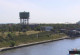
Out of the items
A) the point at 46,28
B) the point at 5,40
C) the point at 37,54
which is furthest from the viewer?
the point at 46,28

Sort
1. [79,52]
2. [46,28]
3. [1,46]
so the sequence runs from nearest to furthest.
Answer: [79,52]
[1,46]
[46,28]

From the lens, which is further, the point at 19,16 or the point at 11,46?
the point at 19,16

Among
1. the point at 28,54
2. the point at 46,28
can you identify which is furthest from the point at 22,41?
the point at 46,28

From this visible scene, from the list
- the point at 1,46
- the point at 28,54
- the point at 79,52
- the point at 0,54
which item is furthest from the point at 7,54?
the point at 79,52

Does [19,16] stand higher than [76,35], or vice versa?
[19,16]

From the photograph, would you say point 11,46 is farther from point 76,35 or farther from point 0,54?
point 76,35

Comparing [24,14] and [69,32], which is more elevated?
[24,14]

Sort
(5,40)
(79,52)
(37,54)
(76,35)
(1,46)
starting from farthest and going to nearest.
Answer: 1. (76,35)
2. (5,40)
3. (1,46)
4. (37,54)
5. (79,52)

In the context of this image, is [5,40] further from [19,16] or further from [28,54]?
[19,16]

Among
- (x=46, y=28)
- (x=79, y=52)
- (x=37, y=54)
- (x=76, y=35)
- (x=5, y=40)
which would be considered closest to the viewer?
(x=79, y=52)
